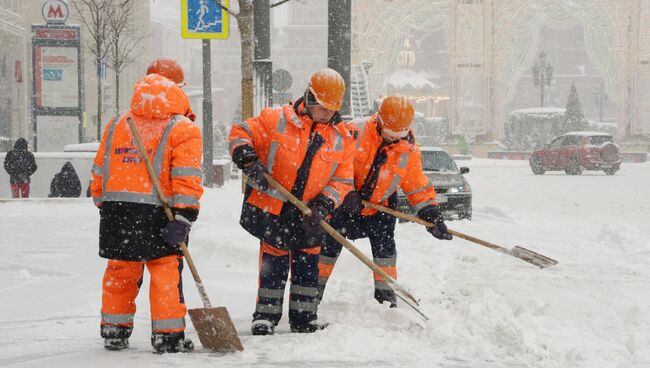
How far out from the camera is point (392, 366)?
451 centimetres

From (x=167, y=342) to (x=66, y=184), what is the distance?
11.4 m

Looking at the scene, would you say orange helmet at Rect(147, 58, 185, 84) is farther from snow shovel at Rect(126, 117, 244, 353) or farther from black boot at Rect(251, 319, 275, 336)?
black boot at Rect(251, 319, 275, 336)

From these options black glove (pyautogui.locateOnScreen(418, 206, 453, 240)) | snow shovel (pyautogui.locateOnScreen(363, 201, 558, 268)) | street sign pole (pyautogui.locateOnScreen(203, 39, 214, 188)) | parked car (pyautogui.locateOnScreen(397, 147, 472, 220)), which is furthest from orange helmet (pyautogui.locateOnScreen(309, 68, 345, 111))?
street sign pole (pyautogui.locateOnScreen(203, 39, 214, 188))

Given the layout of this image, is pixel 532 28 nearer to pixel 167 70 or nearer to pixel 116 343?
pixel 167 70

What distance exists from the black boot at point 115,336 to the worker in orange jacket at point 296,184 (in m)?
0.83

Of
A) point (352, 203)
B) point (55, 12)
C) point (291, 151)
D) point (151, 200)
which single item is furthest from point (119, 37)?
point (151, 200)

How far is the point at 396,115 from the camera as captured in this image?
18.3 ft

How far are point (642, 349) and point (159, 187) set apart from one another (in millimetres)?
2956

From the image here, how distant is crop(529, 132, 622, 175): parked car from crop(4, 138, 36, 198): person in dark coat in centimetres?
1822

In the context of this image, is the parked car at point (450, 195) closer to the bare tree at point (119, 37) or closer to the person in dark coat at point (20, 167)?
the bare tree at point (119, 37)

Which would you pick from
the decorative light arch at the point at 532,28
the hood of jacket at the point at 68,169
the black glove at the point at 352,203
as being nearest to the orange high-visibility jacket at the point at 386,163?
the black glove at the point at 352,203

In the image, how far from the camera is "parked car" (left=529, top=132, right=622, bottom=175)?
27.4 metres

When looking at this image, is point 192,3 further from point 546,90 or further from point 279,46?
point 279,46

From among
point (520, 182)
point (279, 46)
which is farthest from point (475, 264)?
point (279, 46)
